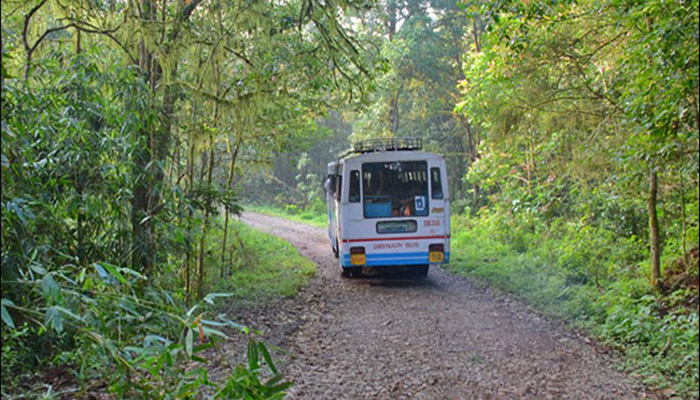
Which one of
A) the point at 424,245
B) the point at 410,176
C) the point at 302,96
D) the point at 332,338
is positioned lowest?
the point at 332,338

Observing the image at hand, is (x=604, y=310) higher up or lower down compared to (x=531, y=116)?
lower down

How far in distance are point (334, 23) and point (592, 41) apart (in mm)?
4409

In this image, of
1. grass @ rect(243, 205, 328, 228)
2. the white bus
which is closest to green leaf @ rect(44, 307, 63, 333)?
the white bus

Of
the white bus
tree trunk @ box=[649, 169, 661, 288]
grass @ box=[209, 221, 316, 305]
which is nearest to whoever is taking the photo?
tree trunk @ box=[649, 169, 661, 288]

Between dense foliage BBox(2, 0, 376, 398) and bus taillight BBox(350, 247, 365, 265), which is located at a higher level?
dense foliage BBox(2, 0, 376, 398)

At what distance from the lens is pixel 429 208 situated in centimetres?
974

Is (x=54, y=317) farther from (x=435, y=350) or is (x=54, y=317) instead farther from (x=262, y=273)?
(x=262, y=273)

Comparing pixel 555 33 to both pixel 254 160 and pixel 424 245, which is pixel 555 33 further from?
pixel 254 160

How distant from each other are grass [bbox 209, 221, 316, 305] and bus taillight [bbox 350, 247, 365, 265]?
1.22 m

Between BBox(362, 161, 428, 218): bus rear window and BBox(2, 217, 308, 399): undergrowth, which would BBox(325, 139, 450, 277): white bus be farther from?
BBox(2, 217, 308, 399): undergrowth

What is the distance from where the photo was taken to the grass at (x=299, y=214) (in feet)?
81.9

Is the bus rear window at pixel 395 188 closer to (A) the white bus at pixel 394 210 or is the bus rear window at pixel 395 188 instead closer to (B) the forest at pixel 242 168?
(A) the white bus at pixel 394 210

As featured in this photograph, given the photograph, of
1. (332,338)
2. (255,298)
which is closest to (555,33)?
(332,338)

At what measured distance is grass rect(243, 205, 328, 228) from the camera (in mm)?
24969
